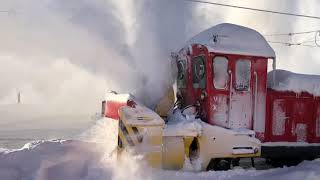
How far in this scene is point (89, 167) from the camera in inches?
308

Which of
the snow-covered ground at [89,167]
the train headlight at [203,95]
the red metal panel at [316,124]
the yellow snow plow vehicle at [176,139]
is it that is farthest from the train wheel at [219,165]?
the red metal panel at [316,124]

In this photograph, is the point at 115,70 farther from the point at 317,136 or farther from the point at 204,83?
the point at 317,136

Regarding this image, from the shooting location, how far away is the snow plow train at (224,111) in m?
8.30

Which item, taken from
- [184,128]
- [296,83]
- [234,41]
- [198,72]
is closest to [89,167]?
[184,128]

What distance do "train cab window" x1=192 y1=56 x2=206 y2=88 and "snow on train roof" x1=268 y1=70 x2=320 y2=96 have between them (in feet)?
5.21

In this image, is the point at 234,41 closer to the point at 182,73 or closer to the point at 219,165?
the point at 182,73

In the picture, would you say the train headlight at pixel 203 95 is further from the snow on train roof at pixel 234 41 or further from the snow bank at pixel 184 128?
the snow on train roof at pixel 234 41

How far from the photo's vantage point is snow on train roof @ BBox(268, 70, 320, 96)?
9820 mm

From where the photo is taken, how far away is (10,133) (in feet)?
58.1

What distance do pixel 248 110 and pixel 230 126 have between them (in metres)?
0.50

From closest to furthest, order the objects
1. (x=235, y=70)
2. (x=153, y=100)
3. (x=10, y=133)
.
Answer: (x=235, y=70), (x=153, y=100), (x=10, y=133)

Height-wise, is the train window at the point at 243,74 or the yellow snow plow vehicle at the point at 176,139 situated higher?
the train window at the point at 243,74

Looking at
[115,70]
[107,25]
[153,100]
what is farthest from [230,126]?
[107,25]

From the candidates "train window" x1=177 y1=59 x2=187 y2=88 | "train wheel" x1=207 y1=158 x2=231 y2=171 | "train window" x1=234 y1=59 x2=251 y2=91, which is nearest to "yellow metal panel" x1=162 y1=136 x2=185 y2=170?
"train wheel" x1=207 y1=158 x2=231 y2=171
